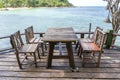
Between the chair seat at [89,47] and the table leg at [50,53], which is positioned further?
the chair seat at [89,47]

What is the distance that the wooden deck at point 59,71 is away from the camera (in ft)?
10.6

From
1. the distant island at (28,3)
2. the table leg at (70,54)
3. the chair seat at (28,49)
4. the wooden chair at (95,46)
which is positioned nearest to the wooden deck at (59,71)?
the table leg at (70,54)

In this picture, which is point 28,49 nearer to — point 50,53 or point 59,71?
point 50,53

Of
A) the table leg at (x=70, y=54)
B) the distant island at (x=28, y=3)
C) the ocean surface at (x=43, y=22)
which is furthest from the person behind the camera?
the distant island at (x=28, y=3)

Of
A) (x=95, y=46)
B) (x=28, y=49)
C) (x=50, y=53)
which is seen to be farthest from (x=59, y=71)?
(x=95, y=46)

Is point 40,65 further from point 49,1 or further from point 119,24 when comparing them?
point 49,1

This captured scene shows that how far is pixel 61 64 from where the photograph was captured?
383cm

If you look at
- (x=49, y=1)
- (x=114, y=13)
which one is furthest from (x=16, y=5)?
(x=114, y=13)

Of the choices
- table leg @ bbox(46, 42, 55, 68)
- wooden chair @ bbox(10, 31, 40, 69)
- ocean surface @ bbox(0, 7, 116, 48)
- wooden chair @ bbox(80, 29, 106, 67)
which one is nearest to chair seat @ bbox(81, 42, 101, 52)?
wooden chair @ bbox(80, 29, 106, 67)

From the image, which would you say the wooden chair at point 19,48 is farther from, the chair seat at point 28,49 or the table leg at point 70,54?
the table leg at point 70,54

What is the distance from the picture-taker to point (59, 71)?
3.47 meters

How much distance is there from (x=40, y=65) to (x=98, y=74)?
1.27m

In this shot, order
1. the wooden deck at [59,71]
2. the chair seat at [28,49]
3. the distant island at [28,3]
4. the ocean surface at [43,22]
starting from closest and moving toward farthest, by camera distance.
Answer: the wooden deck at [59,71], the chair seat at [28,49], the ocean surface at [43,22], the distant island at [28,3]

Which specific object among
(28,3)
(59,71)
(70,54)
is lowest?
(59,71)
